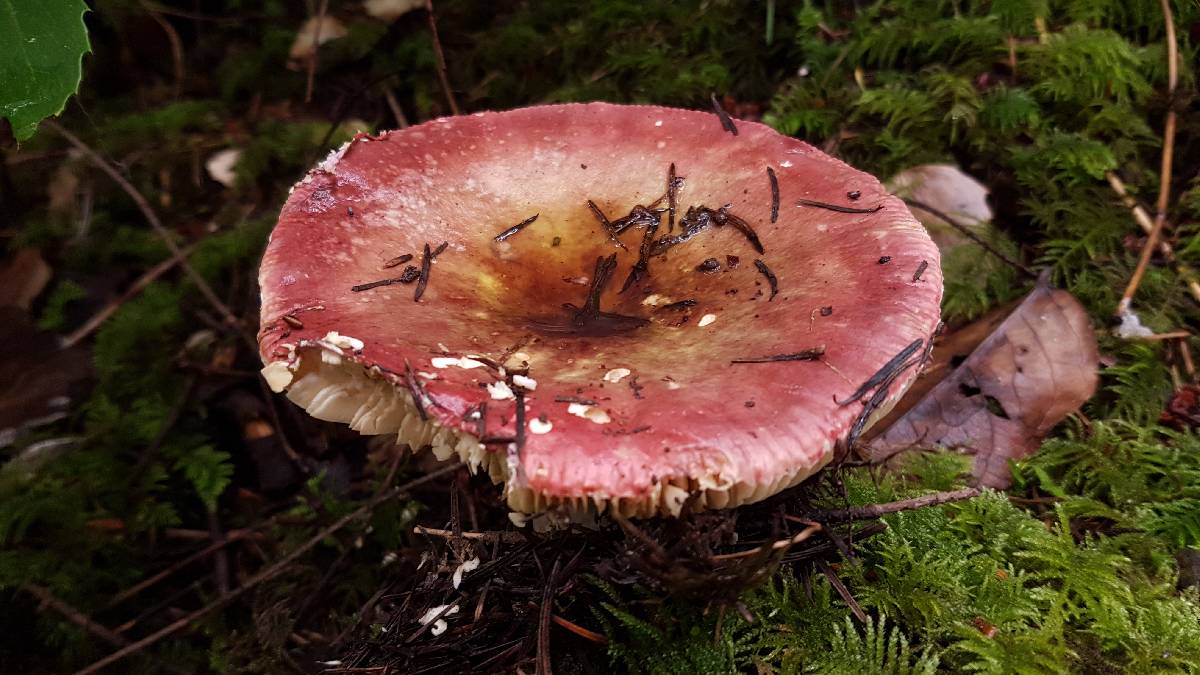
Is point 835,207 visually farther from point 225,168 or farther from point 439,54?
point 225,168

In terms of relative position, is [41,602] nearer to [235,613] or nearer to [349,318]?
[235,613]

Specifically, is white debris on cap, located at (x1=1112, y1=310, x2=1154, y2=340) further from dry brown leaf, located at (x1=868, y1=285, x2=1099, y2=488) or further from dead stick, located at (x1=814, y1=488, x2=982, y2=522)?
dead stick, located at (x1=814, y1=488, x2=982, y2=522)

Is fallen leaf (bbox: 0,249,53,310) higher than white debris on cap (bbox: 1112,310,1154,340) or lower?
lower

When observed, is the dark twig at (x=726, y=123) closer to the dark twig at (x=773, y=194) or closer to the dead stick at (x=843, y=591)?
the dark twig at (x=773, y=194)

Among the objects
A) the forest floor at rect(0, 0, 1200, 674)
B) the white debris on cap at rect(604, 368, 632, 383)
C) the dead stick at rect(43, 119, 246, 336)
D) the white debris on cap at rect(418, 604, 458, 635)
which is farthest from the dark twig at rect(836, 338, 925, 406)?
the dead stick at rect(43, 119, 246, 336)

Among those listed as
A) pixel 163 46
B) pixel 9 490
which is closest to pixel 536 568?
pixel 9 490

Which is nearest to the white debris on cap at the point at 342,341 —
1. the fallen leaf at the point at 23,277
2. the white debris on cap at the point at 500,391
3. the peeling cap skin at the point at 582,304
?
the peeling cap skin at the point at 582,304
